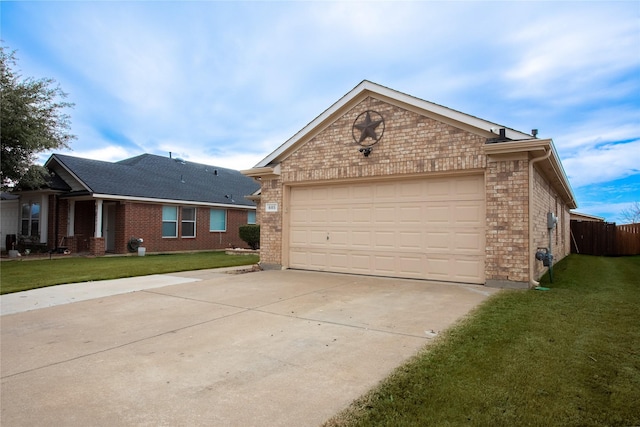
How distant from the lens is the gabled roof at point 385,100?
821 cm

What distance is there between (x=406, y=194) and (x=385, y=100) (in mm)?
2414

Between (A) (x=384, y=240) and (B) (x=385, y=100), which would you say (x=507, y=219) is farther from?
(B) (x=385, y=100)

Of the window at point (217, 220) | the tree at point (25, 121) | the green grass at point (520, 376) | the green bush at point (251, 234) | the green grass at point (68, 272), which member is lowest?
the green grass at point (68, 272)

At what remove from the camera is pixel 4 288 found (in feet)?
27.8

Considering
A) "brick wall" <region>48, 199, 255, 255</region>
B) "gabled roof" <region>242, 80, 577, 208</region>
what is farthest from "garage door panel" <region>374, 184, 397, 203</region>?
"brick wall" <region>48, 199, 255, 255</region>

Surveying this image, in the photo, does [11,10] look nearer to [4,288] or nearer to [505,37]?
[4,288]

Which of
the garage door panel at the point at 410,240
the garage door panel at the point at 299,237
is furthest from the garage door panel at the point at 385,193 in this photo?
the garage door panel at the point at 299,237

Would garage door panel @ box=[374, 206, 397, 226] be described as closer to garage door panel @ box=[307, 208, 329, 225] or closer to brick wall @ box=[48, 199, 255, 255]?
garage door panel @ box=[307, 208, 329, 225]

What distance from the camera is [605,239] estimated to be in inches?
771

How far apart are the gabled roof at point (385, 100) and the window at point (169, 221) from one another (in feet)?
30.6

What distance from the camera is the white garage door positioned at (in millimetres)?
8562

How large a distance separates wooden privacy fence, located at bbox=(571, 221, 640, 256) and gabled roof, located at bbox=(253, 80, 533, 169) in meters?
15.8

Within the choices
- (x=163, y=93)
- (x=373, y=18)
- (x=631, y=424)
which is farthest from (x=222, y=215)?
(x=631, y=424)

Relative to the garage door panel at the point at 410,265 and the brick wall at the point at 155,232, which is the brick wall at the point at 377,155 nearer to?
the garage door panel at the point at 410,265
